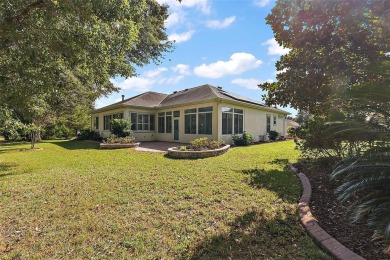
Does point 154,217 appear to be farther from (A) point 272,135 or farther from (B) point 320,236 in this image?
(A) point 272,135

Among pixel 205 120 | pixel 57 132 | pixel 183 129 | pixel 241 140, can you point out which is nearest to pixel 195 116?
pixel 205 120

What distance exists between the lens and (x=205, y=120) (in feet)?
51.1

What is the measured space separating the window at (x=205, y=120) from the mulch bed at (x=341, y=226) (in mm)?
10126

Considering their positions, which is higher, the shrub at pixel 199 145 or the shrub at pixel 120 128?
the shrub at pixel 120 128

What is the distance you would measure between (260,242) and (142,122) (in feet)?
57.5

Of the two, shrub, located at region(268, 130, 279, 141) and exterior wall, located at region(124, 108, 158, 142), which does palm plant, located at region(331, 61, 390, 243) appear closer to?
exterior wall, located at region(124, 108, 158, 142)

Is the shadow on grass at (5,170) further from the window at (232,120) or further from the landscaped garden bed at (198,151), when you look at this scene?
the window at (232,120)

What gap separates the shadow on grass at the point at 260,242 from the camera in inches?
109

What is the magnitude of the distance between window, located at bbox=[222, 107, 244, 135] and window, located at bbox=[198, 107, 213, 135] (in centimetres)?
91

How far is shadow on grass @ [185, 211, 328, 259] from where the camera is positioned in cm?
276

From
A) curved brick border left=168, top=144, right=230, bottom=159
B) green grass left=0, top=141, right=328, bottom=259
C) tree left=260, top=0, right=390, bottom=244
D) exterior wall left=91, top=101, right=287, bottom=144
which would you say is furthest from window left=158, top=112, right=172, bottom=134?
green grass left=0, top=141, right=328, bottom=259

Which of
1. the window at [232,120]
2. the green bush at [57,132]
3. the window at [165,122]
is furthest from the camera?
the green bush at [57,132]

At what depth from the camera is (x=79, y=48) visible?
520 cm

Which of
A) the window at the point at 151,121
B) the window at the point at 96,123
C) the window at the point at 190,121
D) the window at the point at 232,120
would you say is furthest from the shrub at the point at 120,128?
the window at the point at 96,123
